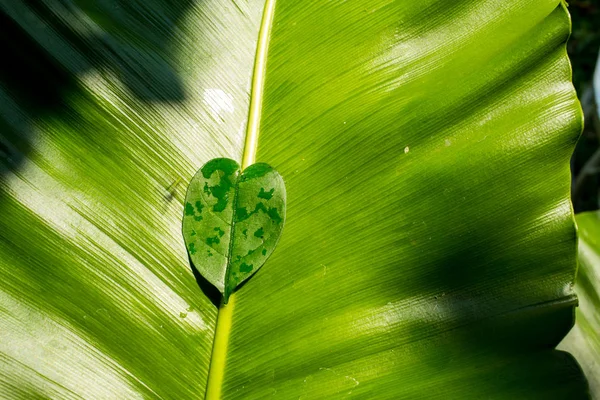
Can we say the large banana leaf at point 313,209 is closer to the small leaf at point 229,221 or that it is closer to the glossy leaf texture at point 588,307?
the small leaf at point 229,221

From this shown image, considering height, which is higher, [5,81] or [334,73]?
[5,81]

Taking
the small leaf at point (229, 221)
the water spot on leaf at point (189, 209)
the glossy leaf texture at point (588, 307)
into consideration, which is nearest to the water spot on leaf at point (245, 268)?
the small leaf at point (229, 221)

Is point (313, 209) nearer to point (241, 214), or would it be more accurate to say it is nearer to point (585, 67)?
point (241, 214)

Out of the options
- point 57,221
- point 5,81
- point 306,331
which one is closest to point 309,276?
point 306,331

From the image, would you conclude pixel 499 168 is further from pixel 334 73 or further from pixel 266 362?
pixel 266 362

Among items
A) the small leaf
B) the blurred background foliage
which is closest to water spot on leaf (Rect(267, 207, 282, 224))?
the small leaf

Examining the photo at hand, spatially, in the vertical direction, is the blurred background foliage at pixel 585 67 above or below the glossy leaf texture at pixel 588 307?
below
